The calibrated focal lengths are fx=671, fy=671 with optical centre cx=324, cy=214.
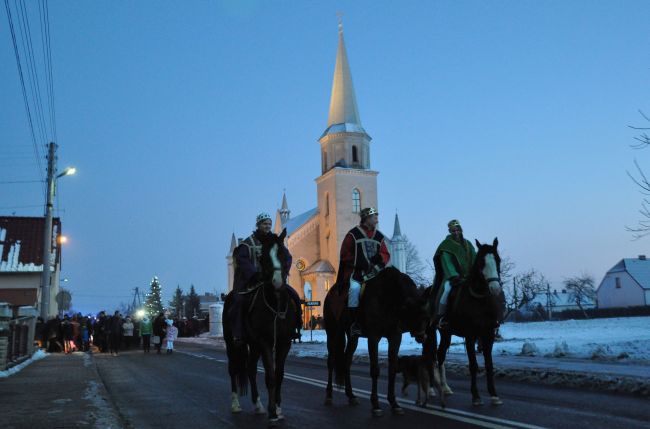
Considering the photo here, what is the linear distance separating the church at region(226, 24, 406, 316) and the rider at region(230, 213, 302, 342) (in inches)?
2435

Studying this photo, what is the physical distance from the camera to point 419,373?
9023 millimetres

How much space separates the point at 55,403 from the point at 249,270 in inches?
141

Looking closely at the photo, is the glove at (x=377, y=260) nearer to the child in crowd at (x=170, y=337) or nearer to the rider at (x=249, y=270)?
the rider at (x=249, y=270)

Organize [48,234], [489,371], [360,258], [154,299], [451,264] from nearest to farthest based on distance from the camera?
[489,371]
[360,258]
[451,264]
[48,234]
[154,299]

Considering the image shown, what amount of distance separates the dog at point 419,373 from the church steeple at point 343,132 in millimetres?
65540

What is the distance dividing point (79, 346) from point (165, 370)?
21517 millimetres

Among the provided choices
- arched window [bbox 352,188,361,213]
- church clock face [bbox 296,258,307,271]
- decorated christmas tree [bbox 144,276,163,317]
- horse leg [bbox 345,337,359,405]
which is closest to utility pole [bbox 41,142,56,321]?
horse leg [bbox 345,337,359,405]

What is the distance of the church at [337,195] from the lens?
73062mm

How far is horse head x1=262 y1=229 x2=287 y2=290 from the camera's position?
7.80 metres

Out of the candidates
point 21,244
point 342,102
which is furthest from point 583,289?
point 21,244

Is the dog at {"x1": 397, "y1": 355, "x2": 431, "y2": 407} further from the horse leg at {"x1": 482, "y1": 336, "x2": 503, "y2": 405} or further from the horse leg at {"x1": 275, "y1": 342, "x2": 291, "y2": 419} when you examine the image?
the horse leg at {"x1": 275, "y1": 342, "x2": 291, "y2": 419}

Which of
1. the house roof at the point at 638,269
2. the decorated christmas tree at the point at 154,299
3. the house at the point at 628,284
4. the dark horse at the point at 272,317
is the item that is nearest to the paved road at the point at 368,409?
the dark horse at the point at 272,317

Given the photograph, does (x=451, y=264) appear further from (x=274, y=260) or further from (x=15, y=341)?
(x=15, y=341)

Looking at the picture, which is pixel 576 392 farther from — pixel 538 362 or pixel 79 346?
pixel 79 346
